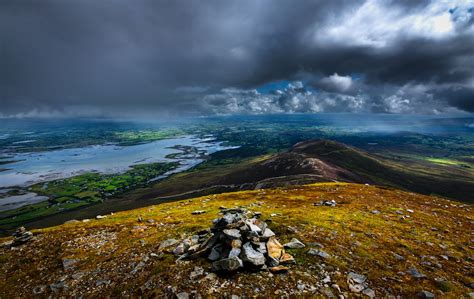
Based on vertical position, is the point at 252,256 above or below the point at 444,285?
above

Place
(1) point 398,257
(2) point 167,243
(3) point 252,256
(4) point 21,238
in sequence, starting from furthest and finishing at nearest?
(4) point 21,238 → (2) point 167,243 → (1) point 398,257 → (3) point 252,256

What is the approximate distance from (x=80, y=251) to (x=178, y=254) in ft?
39.2

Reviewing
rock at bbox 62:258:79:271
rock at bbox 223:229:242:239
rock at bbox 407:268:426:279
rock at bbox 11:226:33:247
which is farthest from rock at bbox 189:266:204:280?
rock at bbox 11:226:33:247

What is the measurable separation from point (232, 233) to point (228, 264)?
8.17 ft

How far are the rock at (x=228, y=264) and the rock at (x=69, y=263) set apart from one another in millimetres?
14562

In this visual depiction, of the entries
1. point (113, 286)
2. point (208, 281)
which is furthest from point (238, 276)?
point (113, 286)

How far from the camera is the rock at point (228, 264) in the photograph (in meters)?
16.2

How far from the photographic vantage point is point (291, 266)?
1730 centimetres

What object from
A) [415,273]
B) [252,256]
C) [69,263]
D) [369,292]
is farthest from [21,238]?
[415,273]

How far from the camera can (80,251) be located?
2370 centimetres

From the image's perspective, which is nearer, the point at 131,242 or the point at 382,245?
the point at 382,245

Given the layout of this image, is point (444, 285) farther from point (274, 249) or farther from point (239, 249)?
point (239, 249)

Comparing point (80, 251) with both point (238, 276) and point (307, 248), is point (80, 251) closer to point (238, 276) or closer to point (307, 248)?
point (238, 276)

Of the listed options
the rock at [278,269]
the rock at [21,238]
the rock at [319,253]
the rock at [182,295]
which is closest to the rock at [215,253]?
the rock at [182,295]
